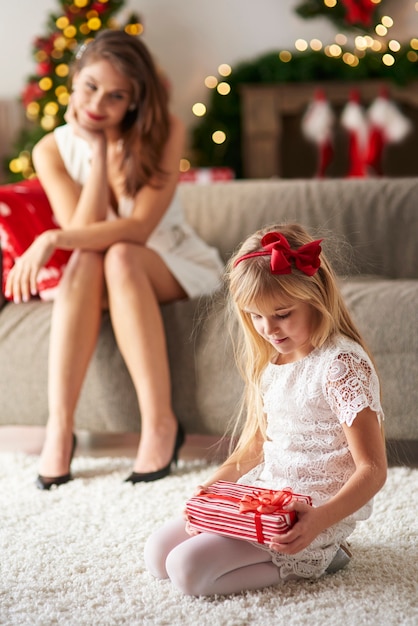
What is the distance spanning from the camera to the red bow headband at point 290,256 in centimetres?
129

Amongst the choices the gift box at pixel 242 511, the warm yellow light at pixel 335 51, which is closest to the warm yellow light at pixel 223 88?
the warm yellow light at pixel 335 51

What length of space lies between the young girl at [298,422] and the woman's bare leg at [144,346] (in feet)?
1.79

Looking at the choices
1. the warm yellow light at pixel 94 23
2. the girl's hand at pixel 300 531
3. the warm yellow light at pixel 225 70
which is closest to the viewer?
the girl's hand at pixel 300 531

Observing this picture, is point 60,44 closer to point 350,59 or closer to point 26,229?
point 350,59

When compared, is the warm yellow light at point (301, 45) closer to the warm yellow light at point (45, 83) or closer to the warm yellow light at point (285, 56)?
the warm yellow light at point (285, 56)

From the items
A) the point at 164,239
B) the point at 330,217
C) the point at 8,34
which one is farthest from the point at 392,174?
the point at 164,239

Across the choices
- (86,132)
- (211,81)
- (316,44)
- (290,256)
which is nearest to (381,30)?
(316,44)

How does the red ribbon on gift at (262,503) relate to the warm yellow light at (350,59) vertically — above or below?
below

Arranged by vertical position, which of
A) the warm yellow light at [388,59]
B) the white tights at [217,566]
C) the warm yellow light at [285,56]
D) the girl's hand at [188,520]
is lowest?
the white tights at [217,566]

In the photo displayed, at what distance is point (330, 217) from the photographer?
2.59 m

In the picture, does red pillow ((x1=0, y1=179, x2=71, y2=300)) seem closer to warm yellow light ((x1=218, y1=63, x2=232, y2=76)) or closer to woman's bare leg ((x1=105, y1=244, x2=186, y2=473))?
woman's bare leg ((x1=105, y1=244, x2=186, y2=473))

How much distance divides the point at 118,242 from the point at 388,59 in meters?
3.67

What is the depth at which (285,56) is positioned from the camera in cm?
536

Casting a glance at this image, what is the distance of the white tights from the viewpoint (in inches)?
49.8
